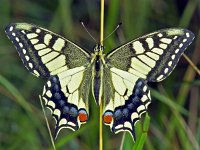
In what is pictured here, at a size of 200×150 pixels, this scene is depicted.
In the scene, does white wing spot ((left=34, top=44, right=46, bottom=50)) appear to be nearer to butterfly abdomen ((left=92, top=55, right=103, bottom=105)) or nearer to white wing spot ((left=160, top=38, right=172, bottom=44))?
butterfly abdomen ((left=92, top=55, right=103, bottom=105))

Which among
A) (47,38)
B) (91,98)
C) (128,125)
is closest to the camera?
(128,125)

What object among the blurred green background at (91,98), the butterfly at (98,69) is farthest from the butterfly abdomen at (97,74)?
the blurred green background at (91,98)

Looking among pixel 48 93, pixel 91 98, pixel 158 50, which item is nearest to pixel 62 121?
pixel 48 93

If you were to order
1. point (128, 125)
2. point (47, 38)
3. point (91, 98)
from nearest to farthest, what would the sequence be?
1. point (128, 125)
2. point (47, 38)
3. point (91, 98)

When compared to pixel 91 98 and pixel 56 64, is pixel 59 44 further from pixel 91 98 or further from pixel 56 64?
pixel 91 98

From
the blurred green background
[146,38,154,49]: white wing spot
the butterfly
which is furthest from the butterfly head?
the blurred green background

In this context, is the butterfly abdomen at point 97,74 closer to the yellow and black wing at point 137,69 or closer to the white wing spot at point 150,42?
the yellow and black wing at point 137,69
